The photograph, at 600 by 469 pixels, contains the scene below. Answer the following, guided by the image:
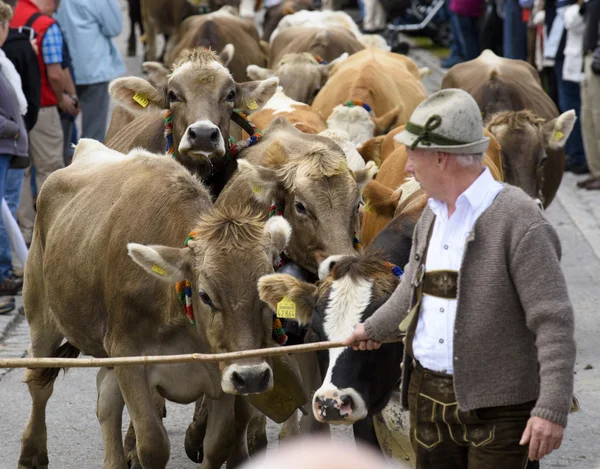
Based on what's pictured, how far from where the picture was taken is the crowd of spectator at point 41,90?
Answer: 916 centimetres

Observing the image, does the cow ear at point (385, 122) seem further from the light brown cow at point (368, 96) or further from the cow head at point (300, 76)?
the cow head at point (300, 76)

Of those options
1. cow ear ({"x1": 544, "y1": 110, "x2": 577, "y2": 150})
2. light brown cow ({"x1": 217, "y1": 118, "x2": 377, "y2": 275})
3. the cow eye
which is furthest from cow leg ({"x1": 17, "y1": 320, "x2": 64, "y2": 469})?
cow ear ({"x1": 544, "y1": 110, "x2": 577, "y2": 150})

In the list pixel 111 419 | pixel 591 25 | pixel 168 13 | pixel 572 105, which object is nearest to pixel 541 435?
pixel 111 419

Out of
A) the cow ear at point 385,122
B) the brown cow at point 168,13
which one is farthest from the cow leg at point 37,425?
the brown cow at point 168,13

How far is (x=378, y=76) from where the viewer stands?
34.7 feet

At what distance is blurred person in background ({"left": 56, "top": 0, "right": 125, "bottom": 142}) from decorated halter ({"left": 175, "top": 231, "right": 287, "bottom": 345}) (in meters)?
7.43

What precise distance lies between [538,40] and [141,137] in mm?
8792

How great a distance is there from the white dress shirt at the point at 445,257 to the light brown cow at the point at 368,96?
5.38m

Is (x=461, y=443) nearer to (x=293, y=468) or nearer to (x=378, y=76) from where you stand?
(x=293, y=468)

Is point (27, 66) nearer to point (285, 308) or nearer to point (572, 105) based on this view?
point (285, 308)

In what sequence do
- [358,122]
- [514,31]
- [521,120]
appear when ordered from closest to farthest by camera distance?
[521,120], [358,122], [514,31]

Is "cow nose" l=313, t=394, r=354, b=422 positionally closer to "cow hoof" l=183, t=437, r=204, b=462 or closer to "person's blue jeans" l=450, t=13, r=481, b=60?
"cow hoof" l=183, t=437, r=204, b=462

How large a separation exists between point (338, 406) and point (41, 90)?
6.96 meters

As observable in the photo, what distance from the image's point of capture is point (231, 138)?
7.11 meters
